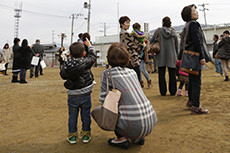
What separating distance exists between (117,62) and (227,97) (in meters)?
3.66

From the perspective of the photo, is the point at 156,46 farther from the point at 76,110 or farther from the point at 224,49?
the point at 224,49

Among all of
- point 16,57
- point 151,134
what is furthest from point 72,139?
point 16,57

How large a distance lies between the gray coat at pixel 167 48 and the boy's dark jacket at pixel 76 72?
287 cm

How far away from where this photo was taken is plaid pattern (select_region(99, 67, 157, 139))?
226cm

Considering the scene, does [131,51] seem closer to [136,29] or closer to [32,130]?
[136,29]

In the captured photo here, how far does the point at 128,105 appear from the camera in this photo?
2.29 meters

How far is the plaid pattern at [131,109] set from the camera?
7.42 ft

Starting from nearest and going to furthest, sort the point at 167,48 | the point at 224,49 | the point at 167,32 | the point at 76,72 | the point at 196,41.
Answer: the point at 76,72
the point at 196,41
the point at 167,32
the point at 167,48
the point at 224,49

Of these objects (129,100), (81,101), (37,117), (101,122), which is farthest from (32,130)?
(129,100)

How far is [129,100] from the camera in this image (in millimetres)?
2301

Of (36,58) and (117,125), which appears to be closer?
(117,125)

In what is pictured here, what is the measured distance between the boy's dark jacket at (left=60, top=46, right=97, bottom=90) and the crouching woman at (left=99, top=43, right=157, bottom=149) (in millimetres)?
414

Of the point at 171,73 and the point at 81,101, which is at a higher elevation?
the point at 171,73

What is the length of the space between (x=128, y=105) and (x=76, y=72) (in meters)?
0.83
